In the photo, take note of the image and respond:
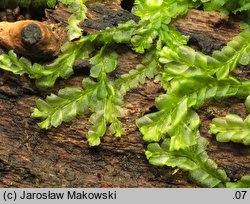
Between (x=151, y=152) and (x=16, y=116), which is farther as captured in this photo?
(x=16, y=116)

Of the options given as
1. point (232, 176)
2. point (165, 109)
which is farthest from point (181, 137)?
point (232, 176)

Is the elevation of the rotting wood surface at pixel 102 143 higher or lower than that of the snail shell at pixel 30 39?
lower

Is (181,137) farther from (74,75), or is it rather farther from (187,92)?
(74,75)

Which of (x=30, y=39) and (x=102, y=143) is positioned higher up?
(x=30, y=39)

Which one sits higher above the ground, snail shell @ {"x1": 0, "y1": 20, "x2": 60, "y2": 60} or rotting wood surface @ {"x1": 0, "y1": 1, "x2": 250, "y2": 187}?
snail shell @ {"x1": 0, "y1": 20, "x2": 60, "y2": 60}
